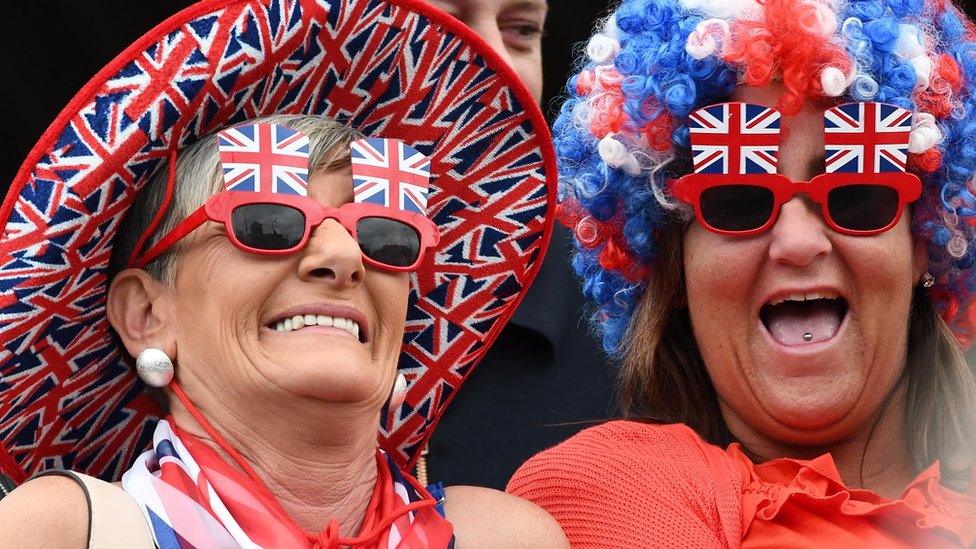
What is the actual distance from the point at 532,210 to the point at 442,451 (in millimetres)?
830

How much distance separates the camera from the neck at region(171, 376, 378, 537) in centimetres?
288

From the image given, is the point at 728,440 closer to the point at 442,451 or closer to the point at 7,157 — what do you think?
the point at 442,451

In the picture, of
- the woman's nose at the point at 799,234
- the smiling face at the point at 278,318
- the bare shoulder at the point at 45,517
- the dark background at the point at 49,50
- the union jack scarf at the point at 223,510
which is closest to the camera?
the bare shoulder at the point at 45,517

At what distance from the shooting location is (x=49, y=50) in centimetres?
456

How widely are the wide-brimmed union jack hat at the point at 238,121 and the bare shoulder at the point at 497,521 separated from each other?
30 cm

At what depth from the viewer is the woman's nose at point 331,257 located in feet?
9.34

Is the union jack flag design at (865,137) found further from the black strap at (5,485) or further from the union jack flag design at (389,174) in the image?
the black strap at (5,485)

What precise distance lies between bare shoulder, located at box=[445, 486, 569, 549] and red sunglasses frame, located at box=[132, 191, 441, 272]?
0.45 metres

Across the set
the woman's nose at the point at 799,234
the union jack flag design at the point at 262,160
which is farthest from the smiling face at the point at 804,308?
the union jack flag design at the point at 262,160

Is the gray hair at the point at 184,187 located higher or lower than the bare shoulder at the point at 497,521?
higher

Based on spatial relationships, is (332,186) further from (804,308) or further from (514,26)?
(514,26)

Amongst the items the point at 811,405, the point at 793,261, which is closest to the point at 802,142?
the point at 793,261

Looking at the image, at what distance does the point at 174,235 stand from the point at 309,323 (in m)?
0.29

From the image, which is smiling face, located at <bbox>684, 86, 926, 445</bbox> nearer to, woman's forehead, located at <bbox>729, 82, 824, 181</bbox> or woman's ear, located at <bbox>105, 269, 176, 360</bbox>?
woman's forehead, located at <bbox>729, 82, 824, 181</bbox>
